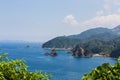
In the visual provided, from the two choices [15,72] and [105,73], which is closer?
[105,73]

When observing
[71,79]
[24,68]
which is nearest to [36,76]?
[24,68]

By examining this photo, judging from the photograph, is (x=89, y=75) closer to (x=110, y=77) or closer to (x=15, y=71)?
(x=110, y=77)

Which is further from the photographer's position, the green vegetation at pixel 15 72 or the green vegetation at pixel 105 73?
the green vegetation at pixel 15 72

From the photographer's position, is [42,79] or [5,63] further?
[42,79]

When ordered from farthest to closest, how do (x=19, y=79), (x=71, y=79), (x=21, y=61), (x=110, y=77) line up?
(x=71, y=79), (x=21, y=61), (x=19, y=79), (x=110, y=77)

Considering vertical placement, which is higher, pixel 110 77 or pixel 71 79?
pixel 110 77

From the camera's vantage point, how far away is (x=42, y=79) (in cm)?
1877

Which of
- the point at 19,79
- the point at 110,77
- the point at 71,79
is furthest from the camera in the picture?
the point at 71,79

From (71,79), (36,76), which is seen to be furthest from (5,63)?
(71,79)

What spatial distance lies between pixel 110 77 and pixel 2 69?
237 inches

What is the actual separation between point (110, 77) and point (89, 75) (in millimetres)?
980

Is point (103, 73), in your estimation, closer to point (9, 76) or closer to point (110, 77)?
point (110, 77)

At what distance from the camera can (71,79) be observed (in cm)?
12975

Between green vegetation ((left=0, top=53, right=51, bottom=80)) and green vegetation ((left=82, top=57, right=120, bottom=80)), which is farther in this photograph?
green vegetation ((left=0, top=53, right=51, bottom=80))
